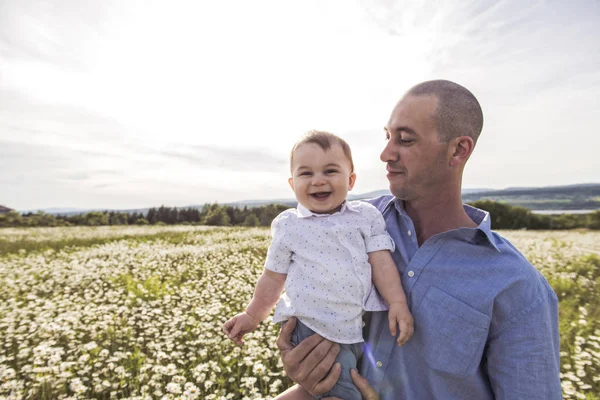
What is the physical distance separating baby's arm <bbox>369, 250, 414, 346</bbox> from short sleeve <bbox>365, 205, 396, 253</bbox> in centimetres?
4

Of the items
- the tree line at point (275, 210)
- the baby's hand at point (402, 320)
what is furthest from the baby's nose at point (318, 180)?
the tree line at point (275, 210)

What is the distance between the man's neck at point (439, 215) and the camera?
2416 mm

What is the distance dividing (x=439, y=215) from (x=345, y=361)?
3.98 feet

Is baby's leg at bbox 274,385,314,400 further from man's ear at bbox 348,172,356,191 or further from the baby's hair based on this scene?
the baby's hair

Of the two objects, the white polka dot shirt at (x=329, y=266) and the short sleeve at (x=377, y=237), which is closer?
the white polka dot shirt at (x=329, y=266)

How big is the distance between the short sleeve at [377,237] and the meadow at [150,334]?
2.32m

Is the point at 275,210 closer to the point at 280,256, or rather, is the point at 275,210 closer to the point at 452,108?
the point at 280,256

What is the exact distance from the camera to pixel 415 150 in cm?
229

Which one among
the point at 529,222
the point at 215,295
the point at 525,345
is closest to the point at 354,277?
the point at 525,345

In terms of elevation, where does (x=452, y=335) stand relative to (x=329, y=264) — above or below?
below

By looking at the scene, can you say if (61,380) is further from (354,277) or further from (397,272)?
(397,272)

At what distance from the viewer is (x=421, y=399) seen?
6.47 ft

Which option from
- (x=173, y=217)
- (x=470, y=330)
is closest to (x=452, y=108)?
(x=470, y=330)

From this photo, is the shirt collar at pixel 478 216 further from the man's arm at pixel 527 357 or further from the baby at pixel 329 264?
the man's arm at pixel 527 357
